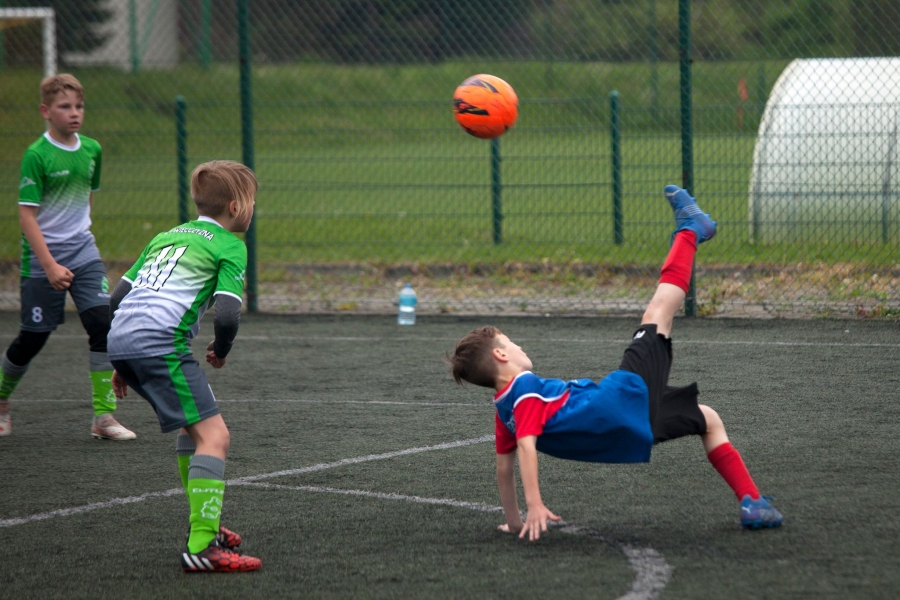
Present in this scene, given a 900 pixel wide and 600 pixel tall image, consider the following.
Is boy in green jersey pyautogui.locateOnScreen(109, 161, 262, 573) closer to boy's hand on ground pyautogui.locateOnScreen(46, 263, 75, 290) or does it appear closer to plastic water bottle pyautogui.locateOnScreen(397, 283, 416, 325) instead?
boy's hand on ground pyautogui.locateOnScreen(46, 263, 75, 290)

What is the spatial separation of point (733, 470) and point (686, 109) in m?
6.18

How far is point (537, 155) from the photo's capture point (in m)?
12.8

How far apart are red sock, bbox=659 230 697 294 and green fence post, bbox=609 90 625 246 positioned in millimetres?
7132

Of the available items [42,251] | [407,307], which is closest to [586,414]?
[42,251]

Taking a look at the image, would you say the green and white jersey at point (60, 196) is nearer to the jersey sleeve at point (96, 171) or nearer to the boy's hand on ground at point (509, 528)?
the jersey sleeve at point (96, 171)

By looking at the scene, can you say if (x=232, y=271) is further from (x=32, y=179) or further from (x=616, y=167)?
(x=616, y=167)

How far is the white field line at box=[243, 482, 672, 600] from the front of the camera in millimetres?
3639

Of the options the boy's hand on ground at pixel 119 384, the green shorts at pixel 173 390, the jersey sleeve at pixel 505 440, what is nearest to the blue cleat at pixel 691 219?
the jersey sleeve at pixel 505 440

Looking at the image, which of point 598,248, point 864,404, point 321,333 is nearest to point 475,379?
point 864,404

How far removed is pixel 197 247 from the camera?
413 cm

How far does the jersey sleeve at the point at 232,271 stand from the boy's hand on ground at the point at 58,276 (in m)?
2.26

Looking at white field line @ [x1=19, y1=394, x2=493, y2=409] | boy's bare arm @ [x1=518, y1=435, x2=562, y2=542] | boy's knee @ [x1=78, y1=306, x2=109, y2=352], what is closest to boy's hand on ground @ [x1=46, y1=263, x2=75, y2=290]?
boy's knee @ [x1=78, y1=306, x2=109, y2=352]

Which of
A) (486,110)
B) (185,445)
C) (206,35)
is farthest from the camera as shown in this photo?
(206,35)

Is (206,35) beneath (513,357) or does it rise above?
above
